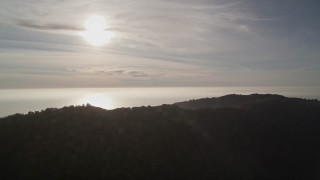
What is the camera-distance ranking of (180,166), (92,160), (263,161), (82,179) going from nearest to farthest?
(82,179) → (92,160) → (180,166) → (263,161)

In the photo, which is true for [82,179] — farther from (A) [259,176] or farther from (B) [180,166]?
(A) [259,176]

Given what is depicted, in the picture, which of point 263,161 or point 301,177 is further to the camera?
point 263,161

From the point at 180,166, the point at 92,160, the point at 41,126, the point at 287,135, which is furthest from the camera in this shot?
the point at 287,135

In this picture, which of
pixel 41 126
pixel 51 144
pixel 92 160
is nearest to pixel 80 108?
pixel 41 126

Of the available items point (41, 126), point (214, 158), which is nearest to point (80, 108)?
point (41, 126)

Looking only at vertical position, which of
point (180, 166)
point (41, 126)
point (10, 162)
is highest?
point (41, 126)

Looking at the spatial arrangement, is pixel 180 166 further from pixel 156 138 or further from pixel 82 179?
pixel 82 179

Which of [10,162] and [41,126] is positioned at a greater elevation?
[41,126]
